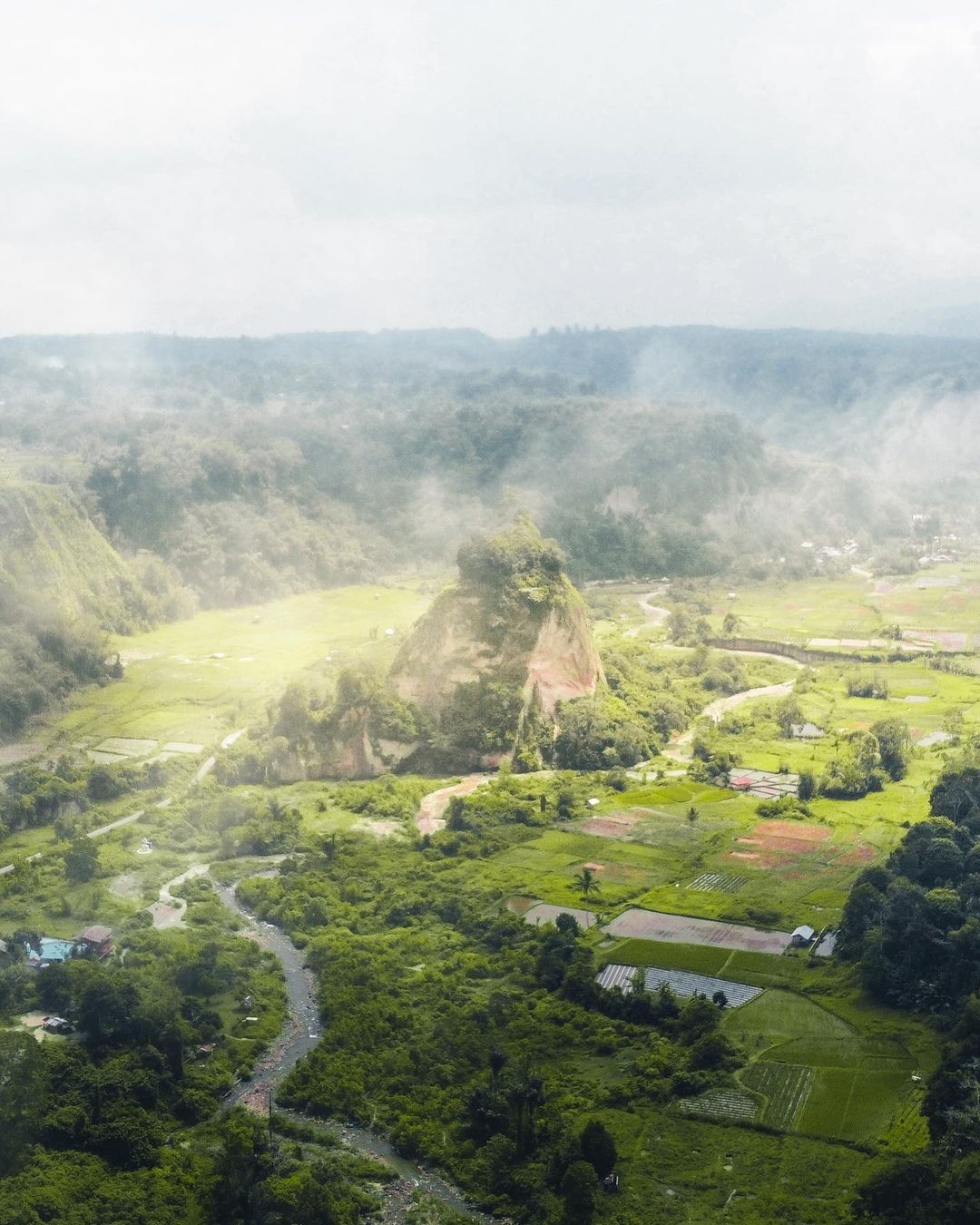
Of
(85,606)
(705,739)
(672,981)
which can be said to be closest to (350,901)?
(672,981)

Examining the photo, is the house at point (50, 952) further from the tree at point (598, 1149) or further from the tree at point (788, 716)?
the tree at point (788, 716)

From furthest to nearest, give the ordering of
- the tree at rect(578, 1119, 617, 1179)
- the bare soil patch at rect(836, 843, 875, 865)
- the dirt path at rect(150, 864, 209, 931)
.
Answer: the bare soil patch at rect(836, 843, 875, 865) → the dirt path at rect(150, 864, 209, 931) → the tree at rect(578, 1119, 617, 1179)

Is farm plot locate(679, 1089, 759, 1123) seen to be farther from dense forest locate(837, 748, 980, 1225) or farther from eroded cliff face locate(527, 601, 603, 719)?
eroded cliff face locate(527, 601, 603, 719)

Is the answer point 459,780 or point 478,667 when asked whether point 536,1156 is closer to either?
point 459,780

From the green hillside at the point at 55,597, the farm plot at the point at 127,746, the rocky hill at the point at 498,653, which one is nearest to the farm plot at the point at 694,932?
the rocky hill at the point at 498,653

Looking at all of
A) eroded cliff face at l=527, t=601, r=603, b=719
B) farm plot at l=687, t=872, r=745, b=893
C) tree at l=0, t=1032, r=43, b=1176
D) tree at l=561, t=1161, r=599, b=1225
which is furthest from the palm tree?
tree at l=0, t=1032, r=43, b=1176

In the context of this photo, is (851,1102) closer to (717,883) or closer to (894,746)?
(717,883)
